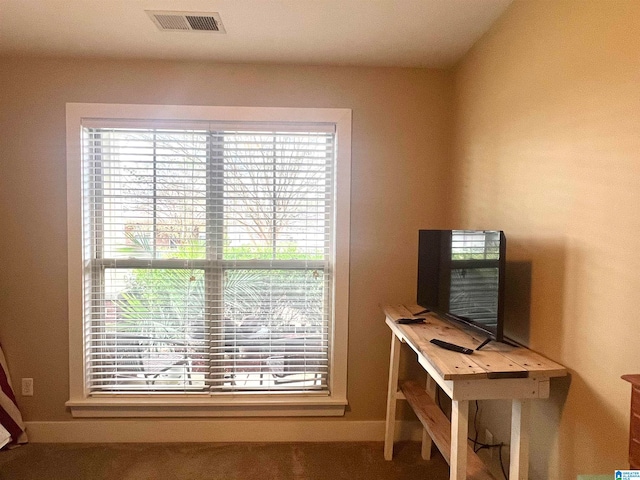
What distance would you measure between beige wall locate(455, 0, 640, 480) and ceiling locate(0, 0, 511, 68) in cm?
33

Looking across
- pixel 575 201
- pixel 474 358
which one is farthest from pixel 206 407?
pixel 575 201

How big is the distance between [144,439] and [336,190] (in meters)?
2.00

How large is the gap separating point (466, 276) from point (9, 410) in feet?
9.10

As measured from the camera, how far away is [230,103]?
8.35 ft

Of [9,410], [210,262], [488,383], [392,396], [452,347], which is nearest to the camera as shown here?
[488,383]

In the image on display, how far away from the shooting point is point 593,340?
53.9 inches

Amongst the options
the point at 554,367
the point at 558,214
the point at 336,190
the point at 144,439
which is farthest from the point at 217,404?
the point at 558,214

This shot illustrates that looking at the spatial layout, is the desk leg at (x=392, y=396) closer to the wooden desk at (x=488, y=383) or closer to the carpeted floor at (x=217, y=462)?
the carpeted floor at (x=217, y=462)

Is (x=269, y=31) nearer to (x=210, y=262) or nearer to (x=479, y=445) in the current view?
(x=210, y=262)

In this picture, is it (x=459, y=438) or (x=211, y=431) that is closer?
(x=459, y=438)

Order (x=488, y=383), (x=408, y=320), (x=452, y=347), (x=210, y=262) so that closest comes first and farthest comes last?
(x=488, y=383) < (x=452, y=347) < (x=408, y=320) < (x=210, y=262)

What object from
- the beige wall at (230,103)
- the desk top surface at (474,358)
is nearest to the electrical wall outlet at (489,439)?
the desk top surface at (474,358)

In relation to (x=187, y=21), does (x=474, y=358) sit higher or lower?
lower

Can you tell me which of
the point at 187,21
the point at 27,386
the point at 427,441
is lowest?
the point at 427,441
